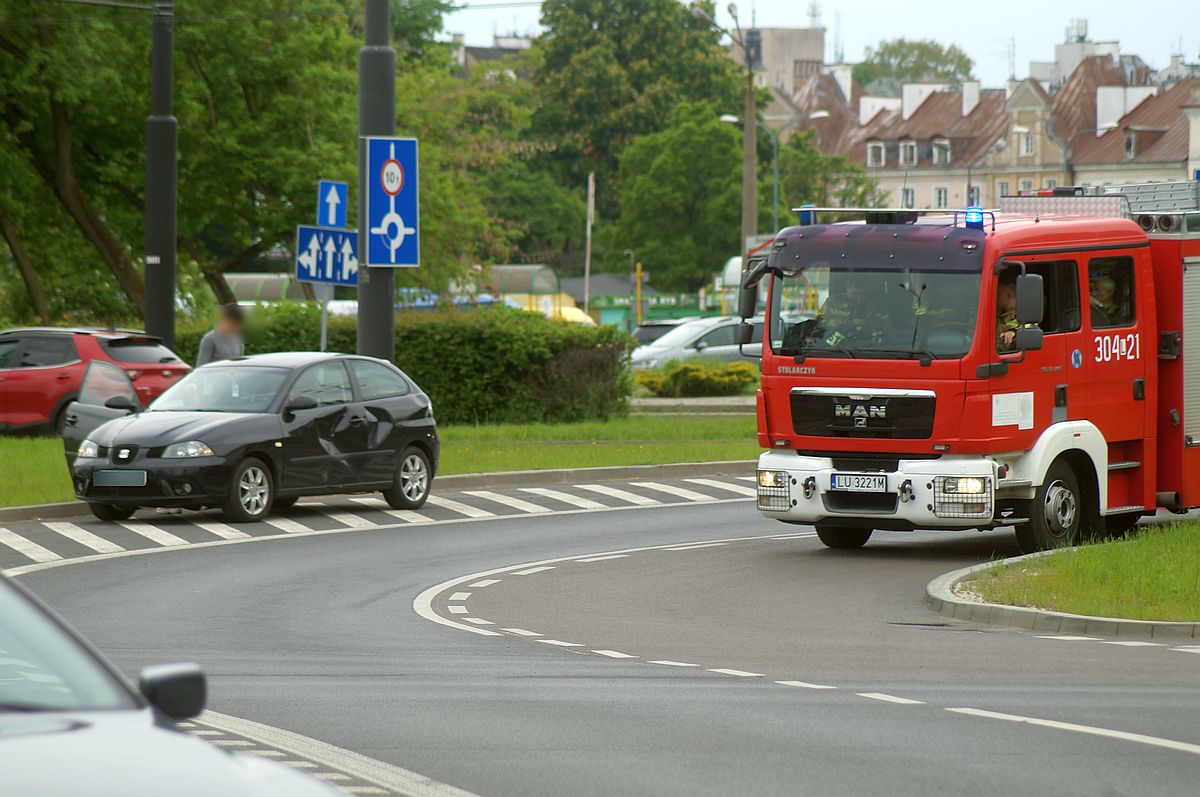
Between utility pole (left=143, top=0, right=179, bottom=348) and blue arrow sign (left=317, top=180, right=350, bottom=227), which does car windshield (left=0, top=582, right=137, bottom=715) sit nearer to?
blue arrow sign (left=317, top=180, right=350, bottom=227)

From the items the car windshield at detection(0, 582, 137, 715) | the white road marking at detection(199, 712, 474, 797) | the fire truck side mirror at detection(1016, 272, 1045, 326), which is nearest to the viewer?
the car windshield at detection(0, 582, 137, 715)

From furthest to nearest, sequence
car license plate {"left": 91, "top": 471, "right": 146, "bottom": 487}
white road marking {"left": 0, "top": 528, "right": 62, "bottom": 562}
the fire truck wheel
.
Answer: car license plate {"left": 91, "top": 471, "right": 146, "bottom": 487} < white road marking {"left": 0, "top": 528, "right": 62, "bottom": 562} < the fire truck wheel

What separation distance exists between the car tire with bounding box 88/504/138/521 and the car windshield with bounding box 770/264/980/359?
6.48 m

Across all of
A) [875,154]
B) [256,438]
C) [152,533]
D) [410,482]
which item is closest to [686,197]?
Answer: [875,154]

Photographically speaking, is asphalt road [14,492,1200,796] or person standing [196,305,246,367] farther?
person standing [196,305,246,367]

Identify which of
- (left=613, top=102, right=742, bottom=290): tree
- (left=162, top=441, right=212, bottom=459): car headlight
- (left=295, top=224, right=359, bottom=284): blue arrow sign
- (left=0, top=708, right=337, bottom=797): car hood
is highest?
(left=613, top=102, right=742, bottom=290): tree

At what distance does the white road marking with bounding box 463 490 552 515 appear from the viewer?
21125 millimetres

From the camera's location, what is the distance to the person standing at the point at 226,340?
21734mm

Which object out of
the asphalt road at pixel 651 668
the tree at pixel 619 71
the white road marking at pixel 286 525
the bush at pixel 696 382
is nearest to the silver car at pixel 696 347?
the bush at pixel 696 382

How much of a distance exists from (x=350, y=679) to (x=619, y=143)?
91351 millimetres

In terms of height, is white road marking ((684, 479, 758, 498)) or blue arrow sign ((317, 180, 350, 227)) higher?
blue arrow sign ((317, 180, 350, 227))

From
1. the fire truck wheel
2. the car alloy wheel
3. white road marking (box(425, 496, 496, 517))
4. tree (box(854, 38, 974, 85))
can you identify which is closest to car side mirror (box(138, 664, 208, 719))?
the fire truck wheel

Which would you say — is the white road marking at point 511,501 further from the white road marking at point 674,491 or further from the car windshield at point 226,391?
the car windshield at point 226,391

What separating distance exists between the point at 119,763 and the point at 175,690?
637 mm
